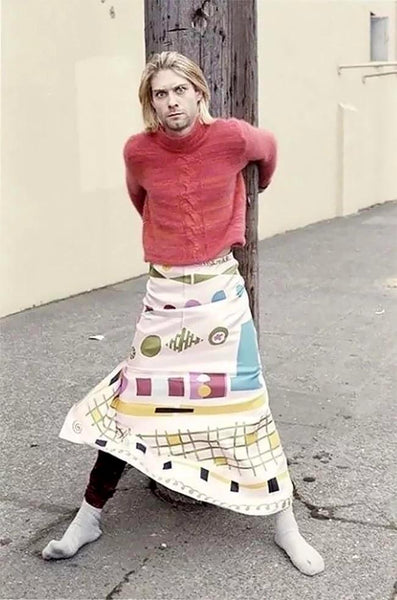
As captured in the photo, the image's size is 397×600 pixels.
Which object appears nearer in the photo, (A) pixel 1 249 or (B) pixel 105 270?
(A) pixel 1 249

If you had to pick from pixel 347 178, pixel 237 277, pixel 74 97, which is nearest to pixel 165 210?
pixel 237 277

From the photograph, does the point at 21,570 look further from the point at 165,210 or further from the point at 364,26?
the point at 364,26

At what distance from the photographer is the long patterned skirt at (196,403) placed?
3.50m

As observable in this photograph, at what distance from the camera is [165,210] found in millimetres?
3496

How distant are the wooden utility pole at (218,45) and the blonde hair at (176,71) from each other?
1.30 feet

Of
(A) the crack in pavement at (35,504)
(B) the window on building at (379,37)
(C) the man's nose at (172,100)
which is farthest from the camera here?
(B) the window on building at (379,37)

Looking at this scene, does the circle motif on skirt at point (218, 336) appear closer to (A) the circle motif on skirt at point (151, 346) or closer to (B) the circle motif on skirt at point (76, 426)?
(A) the circle motif on skirt at point (151, 346)

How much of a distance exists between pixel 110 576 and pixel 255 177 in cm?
162

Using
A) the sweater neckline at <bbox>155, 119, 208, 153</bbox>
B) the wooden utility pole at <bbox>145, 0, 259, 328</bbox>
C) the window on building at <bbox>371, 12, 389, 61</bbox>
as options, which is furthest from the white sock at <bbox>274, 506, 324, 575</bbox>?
the window on building at <bbox>371, 12, 389, 61</bbox>

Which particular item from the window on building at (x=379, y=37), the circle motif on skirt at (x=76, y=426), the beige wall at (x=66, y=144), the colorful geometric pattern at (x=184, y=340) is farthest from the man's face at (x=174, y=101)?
the window on building at (x=379, y=37)

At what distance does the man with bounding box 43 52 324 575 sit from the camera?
3455mm

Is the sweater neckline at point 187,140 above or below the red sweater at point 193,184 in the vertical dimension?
above

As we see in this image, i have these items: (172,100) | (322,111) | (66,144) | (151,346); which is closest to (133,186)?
(172,100)

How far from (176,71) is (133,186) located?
1.57 feet
